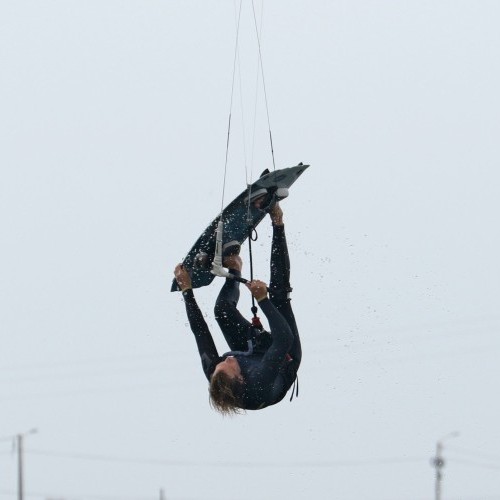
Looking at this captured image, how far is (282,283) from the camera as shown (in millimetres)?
14633

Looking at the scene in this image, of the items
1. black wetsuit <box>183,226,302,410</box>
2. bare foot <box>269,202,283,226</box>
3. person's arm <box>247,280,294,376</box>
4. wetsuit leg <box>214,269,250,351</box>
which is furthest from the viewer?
wetsuit leg <box>214,269,250,351</box>

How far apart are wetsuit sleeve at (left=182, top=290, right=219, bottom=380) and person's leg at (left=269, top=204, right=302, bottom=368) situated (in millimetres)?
567

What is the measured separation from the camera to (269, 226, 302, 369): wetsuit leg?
14586mm

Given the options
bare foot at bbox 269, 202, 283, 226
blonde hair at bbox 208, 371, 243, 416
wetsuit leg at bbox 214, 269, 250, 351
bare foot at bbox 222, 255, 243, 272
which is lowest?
blonde hair at bbox 208, 371, 243, 416

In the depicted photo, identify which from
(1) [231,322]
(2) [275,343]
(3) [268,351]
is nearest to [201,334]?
(1) [231,322]

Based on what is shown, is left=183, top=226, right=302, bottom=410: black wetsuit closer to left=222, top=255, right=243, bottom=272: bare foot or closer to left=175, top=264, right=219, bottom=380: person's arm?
left=175, top=264, right=219, bottom=380: person's arm

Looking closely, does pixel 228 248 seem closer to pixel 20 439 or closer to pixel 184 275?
pixel 184 275

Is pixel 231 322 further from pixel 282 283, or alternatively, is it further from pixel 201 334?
pixel 282 283

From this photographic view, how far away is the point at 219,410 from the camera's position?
1448 centimetres

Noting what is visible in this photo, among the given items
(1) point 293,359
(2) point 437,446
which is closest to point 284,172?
(1) point 293,359

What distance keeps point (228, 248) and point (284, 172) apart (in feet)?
2.52

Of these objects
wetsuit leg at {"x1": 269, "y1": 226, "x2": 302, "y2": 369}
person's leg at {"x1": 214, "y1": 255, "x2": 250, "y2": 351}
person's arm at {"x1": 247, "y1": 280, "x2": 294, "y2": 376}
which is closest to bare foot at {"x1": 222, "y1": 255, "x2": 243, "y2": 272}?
person's leg at {"x1": 214, "y1": 255, "x2": 250, "y2": 351}

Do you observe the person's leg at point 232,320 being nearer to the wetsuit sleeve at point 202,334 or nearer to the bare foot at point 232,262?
the bare foot at point 232,262

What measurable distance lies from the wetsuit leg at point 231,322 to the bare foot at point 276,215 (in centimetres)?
54
